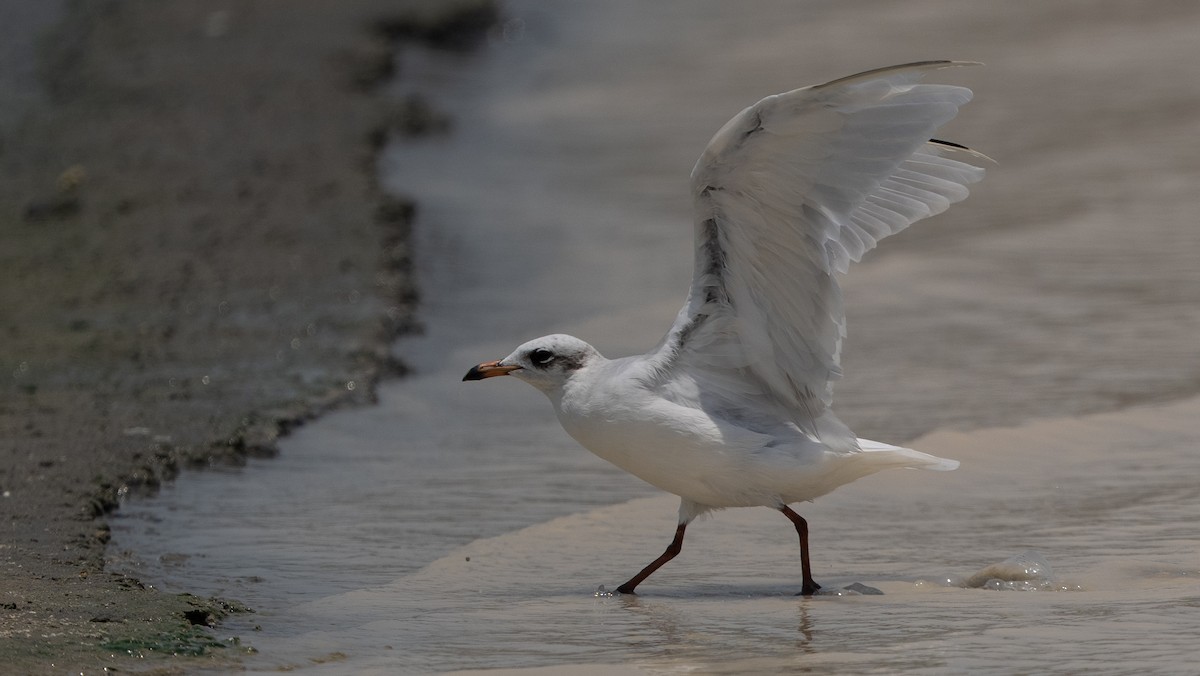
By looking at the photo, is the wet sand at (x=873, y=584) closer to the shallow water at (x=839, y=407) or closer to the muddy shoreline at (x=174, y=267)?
the shallow water at (x=839, y=407)

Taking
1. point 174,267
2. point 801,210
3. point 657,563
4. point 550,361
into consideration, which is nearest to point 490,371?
point 550,361

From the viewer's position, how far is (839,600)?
5047 mm

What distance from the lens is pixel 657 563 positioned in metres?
5.45

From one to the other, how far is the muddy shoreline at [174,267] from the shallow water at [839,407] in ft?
0.98

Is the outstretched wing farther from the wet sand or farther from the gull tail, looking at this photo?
the wet sand

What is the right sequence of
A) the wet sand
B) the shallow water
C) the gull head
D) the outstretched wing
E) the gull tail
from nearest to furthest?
the wet sand, the shallow water, the outstretched wing, the gull tail, the gull head

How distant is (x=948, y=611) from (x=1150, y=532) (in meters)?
1.24

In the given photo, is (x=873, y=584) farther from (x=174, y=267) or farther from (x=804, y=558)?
(x=174, y=267)

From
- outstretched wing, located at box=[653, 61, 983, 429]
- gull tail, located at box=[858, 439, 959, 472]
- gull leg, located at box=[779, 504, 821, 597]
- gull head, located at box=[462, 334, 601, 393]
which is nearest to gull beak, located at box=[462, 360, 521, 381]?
gull head, located at box=[462, 334, 601, 393]

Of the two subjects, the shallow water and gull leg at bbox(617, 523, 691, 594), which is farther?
gull leg at bbox(617, 523, 691, 594)

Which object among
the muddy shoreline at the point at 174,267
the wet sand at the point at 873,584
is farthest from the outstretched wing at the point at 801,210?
the muddy shoreline at the point at 174,267

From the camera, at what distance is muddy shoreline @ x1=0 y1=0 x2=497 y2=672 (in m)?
5.50

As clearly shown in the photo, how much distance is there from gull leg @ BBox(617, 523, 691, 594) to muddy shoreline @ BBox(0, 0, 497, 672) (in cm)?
136

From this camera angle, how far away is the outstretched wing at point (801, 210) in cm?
514
